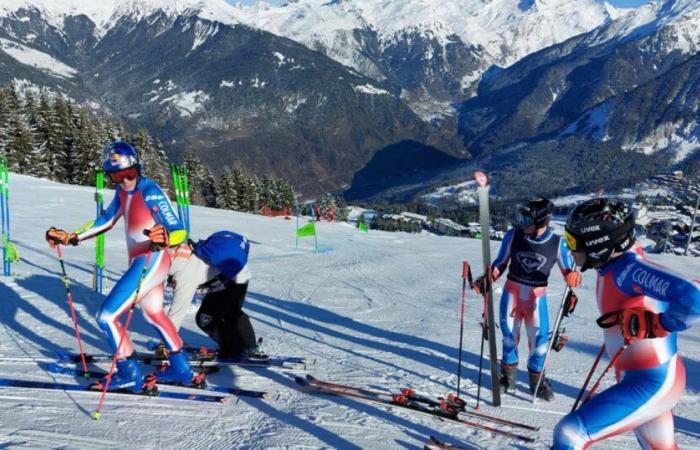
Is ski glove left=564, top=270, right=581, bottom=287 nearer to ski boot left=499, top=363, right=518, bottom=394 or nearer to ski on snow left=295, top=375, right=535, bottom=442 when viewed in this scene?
ski on snow left=295, top=375, right=535, bottom=442

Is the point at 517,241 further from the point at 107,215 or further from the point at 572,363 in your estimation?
the point at 107,215

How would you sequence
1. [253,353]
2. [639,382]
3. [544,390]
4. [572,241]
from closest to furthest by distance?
[639,382] → [572,241] → [544,390] → [253,353]

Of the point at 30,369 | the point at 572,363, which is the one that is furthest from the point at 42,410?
the point at 572,363

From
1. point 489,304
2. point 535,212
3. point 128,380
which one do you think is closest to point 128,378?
point 128,380

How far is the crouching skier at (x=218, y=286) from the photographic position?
6.40m

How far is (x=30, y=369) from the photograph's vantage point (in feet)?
20.9

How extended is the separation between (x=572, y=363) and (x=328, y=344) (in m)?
3.56

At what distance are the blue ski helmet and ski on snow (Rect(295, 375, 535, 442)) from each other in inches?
117

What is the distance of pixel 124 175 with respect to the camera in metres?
5.81

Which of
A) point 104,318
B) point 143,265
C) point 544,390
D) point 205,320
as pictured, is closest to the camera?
point 104,318

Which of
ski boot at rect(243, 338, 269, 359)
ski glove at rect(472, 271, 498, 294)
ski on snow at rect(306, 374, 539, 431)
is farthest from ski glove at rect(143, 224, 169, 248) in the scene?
ski glove at rect(472, 271, 498, 294)

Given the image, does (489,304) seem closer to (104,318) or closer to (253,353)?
(253,353)

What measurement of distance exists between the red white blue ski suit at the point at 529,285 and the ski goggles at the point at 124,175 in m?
4.20

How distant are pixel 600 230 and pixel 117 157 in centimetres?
449
